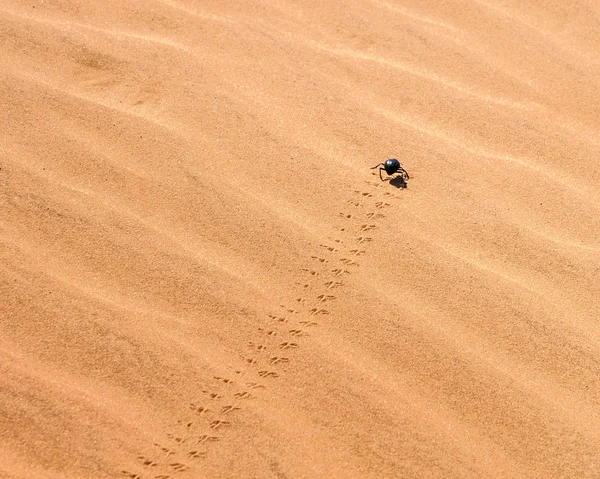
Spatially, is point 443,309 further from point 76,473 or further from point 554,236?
point 76,473

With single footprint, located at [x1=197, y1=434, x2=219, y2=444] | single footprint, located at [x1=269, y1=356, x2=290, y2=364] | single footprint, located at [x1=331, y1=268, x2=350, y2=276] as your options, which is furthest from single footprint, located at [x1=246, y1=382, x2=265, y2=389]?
single footprint, located at [x1=331, y1=268, x2=350, y2=276]

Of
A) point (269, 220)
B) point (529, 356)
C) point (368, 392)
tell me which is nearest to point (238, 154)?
point (269, 220)

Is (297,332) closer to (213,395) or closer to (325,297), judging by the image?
(325,297)

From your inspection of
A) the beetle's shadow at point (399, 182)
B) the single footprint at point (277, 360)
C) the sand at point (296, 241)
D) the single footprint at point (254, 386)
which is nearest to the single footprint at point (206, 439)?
the sand at point (296, 241)

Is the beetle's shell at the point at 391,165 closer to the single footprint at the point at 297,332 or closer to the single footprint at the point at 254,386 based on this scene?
the single footprint at the point at 297,332

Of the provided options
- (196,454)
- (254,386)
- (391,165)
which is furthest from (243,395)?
(391,165)

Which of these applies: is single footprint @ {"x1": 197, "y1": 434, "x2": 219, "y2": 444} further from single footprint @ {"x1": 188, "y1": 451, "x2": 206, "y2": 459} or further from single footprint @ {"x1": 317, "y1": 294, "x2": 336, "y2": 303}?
single footprint @ {"x1": 317, "y1": 294, "x2": 336, "y2": 303}
